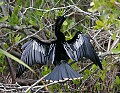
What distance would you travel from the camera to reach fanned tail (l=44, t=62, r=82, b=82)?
2.69 meters

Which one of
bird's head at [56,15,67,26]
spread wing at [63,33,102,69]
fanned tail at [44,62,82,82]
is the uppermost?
bird's head at [56,15,67,26]

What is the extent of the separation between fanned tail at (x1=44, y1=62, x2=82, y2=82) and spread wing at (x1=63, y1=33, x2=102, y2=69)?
0.13 m

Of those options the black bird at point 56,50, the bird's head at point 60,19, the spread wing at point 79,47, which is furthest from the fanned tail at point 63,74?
the bird's head at point 60,19

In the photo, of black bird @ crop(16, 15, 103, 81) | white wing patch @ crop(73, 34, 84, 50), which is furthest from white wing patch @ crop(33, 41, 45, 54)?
white wing patch @ crop(73, 34, 84, 50)

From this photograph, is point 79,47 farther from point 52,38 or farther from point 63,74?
point 52,38

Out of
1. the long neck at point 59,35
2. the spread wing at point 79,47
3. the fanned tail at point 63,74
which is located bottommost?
the fanned tail at point 63,74

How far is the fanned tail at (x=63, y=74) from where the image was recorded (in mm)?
2686

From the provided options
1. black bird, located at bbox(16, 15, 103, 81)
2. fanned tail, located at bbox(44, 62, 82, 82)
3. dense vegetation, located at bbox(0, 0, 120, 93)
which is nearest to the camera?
fanned tail, located at bbox(44, 62, 82, 82)

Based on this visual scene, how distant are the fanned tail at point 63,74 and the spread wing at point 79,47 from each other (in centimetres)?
13

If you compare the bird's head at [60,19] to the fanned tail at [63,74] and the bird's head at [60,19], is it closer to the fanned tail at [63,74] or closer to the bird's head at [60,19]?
the bird's head at [60,19]

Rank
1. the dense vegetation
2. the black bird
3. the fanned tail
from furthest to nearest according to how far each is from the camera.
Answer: the black bird < the dense vegetation < the fanned tail

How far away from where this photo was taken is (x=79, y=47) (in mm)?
3066

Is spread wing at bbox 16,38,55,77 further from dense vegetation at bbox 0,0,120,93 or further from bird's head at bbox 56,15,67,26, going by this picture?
bird's head at bbox 56,15,67,26

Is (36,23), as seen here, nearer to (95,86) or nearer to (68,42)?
(68,42)
